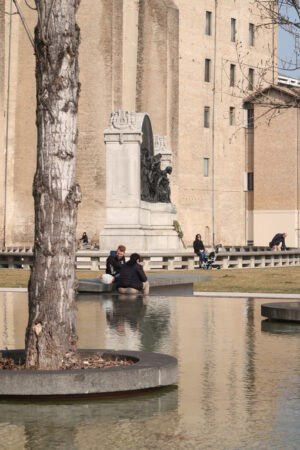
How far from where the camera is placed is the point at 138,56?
58812 millimetres

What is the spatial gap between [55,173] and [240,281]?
19.3 m

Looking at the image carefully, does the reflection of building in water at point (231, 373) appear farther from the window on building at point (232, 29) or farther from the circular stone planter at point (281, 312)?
the window on building at point (232, 29)

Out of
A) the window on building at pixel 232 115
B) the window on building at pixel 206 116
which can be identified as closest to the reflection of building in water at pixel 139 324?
the window on building at pixel 206 116

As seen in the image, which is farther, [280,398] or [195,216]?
[195,216]

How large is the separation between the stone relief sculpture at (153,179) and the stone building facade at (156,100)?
1273 cm

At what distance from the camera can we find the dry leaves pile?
8188 mm

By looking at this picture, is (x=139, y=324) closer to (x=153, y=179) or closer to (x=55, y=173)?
(x=55, y=173)

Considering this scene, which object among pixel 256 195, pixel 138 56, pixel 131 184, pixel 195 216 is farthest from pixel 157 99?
pixel 131 184

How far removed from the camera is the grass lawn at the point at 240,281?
23.6 m

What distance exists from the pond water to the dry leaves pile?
1.80ft

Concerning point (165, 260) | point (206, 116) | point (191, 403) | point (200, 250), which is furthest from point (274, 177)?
point (191, 403)

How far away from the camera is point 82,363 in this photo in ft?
27.7

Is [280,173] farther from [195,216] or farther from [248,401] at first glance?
[248,401]

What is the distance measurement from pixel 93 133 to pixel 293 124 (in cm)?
1767
